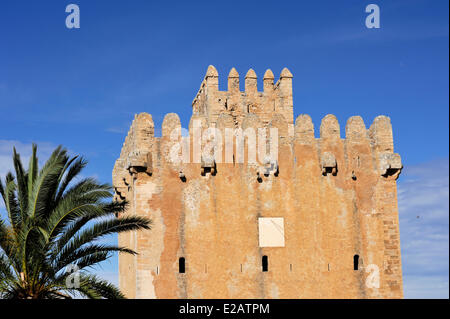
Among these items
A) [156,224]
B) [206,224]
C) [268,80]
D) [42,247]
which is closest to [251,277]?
[206,224]

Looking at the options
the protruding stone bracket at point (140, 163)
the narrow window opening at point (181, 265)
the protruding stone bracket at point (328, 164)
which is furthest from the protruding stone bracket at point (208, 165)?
the protruding stone bracket at point (328, 164)

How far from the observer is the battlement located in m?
27.9

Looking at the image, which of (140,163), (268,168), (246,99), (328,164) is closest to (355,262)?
(328,164)

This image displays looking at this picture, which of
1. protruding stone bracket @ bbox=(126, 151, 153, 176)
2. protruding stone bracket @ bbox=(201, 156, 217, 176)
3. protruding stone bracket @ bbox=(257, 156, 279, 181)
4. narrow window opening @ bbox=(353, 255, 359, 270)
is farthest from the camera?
narrow window opening @ bbox=(353, 255, 359, 270)

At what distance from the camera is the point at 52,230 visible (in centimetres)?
1480

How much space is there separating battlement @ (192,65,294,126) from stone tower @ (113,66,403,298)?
6.85 meters

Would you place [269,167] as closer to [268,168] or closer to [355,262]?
[268,168]

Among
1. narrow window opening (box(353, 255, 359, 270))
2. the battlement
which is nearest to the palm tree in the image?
narrow window opening (box(353, 255, 359, 270))

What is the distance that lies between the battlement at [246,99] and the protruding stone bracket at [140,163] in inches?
320

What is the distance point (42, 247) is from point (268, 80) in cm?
1639

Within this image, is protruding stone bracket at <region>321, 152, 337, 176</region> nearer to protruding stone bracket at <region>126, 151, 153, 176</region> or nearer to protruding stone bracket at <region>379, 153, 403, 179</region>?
protruding stone bracket at <region>379, 153, 403, 179</region>

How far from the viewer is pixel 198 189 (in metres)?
20.1
